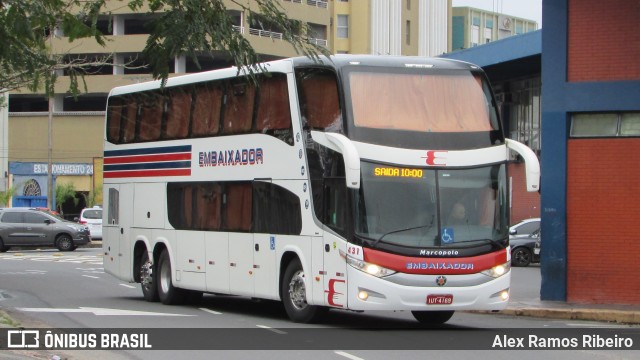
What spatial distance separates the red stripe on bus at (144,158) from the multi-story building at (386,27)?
58352 mm

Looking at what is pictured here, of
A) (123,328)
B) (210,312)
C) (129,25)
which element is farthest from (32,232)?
(129,25)

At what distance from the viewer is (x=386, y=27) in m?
83.5

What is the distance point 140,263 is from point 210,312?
3.28m

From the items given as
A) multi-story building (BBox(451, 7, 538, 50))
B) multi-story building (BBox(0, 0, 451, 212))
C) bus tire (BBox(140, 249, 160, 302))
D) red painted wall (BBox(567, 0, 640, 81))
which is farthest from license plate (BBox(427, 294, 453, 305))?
multi-story building (BBox(451, 7, 538, 50))

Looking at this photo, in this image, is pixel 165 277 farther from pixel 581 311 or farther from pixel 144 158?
pixel 581 311

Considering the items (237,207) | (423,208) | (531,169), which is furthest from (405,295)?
(237,207)

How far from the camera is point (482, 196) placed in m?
16.4

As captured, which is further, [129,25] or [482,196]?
[129,25]

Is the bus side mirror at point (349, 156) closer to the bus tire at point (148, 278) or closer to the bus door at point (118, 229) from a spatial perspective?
the bus tire at point (148, 278)

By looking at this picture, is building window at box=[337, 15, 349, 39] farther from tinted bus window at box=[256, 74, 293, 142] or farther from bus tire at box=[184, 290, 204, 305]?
tinted bus window at box=[256, 74, 293, 142]

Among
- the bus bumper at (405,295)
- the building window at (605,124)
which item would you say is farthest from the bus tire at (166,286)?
the building window at (605,124)

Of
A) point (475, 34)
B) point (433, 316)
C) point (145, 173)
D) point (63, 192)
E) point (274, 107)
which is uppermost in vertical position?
point (475, 34)

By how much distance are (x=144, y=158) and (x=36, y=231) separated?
2296 cm

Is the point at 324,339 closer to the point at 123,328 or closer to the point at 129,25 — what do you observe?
the point at 123,328
